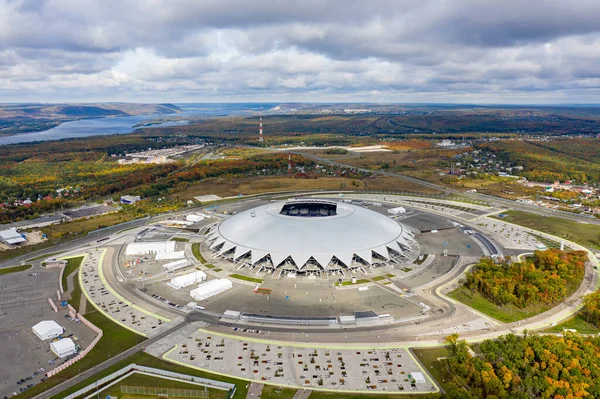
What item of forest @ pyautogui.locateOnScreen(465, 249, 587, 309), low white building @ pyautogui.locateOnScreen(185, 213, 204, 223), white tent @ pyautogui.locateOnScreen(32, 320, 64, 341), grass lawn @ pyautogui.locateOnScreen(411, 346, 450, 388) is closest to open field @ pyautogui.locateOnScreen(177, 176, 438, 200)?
low white building @ pyautogui.locateOnScreen(185, 213, 204, 223)

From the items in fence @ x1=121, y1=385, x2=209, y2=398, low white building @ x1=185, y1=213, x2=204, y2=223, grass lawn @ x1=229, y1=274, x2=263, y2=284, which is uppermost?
low white building @ x1=185, y1=213, x2=204, y2=223

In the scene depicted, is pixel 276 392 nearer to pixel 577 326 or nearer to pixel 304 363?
pixel 304 363

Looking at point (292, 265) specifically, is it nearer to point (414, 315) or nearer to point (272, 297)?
point (272, 297)

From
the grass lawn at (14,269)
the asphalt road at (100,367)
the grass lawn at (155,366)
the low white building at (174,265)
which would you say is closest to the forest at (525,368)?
the grass lawn at (155,366)

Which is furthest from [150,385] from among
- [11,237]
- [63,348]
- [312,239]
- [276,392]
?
[11,237]

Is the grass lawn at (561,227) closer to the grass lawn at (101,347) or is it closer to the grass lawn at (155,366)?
the grass lawn at (155,366)

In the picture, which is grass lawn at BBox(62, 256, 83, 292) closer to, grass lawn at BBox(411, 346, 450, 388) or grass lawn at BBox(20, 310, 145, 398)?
grass lawn at BBox(20, 310, 145, 398)

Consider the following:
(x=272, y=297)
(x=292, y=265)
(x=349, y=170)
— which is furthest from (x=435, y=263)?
(x=349, y=170)

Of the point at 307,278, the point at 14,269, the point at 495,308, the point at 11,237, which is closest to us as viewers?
the point at 495,308
